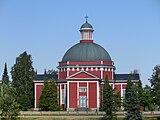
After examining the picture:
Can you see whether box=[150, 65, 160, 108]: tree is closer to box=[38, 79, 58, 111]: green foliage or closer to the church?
the church

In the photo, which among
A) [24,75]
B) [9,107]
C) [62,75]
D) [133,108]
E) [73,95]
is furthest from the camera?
[24,75]

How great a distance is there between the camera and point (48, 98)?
3356 inches

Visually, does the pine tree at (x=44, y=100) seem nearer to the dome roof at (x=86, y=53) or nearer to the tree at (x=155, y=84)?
the dome roof at (x=86, y=53)

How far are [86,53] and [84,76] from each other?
4654 millimetres

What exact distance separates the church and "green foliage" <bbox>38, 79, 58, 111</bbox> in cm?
237

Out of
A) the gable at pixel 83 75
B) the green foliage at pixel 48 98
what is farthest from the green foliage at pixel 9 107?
the gable at pixel 83 75

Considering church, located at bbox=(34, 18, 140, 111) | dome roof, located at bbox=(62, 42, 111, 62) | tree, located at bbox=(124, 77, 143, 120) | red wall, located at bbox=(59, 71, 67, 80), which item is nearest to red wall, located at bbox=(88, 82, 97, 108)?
church, located at bbox=(34, 18, 140, 111)

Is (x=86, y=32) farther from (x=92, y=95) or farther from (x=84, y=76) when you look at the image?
(x=92, y=95)

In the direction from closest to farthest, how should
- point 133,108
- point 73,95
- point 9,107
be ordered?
1. point 133,108
2. point 9,107
3. point 73,95

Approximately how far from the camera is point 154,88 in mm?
88688

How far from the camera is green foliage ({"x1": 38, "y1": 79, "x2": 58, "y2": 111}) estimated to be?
3334 inches

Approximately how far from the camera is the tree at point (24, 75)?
9131 cm

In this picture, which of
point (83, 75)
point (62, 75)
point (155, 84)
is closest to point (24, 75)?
point (62, 75)

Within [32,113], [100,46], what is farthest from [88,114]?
[100,46]
